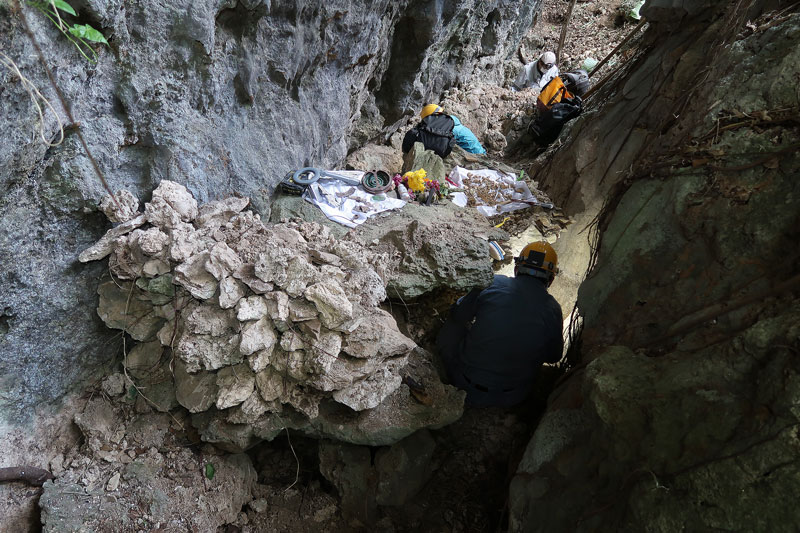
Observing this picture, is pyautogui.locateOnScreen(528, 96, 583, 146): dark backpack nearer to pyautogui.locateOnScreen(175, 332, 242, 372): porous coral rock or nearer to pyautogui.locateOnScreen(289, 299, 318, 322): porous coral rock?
pyautogui.locateOnScreen(289, 299, 318, 322): porous coral rock

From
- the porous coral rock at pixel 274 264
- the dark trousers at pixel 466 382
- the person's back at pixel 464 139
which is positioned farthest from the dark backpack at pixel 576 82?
the porous coral rock at pixel 274 264

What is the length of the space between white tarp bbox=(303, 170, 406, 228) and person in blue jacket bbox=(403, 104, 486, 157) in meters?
1.54

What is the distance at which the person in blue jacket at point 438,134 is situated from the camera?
6.10 m

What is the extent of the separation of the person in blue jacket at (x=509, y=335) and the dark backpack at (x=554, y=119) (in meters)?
3.70

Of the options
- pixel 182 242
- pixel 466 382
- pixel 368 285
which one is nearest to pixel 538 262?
pixel 466 382

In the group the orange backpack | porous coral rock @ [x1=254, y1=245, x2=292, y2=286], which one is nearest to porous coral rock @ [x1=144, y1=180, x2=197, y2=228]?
porous coral rock @ [x1=254, y1=245, x2=292, y2=286]

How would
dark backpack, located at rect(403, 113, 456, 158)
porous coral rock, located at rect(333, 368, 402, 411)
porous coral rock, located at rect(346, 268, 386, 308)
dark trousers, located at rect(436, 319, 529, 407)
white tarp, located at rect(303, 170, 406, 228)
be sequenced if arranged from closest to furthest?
porous coral rock, located at rect(333, 368, 402, 411) < porous coral rock, located at rect(346, 268, 386, 308) < dark trousers, located at rect(436, 319, 529, 407) < white tarp, located at rect(303, 170, 406, 228) < dark backpack, located at rect(403, 113, 456, 158)

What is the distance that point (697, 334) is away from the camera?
2.11 metres

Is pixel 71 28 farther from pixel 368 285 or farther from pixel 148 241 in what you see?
pixel 368 285

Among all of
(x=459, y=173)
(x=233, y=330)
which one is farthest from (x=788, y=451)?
(x=459, y=173)

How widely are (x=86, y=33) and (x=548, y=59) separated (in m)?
8.25

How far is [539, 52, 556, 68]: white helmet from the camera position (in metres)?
8.45

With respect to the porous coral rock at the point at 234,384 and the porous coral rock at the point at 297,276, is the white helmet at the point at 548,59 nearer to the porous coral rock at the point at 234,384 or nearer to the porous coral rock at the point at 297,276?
the porous coral rock at the point at 297,276

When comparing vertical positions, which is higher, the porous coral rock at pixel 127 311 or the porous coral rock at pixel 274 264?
the porous coral rock at pixel 274 264
